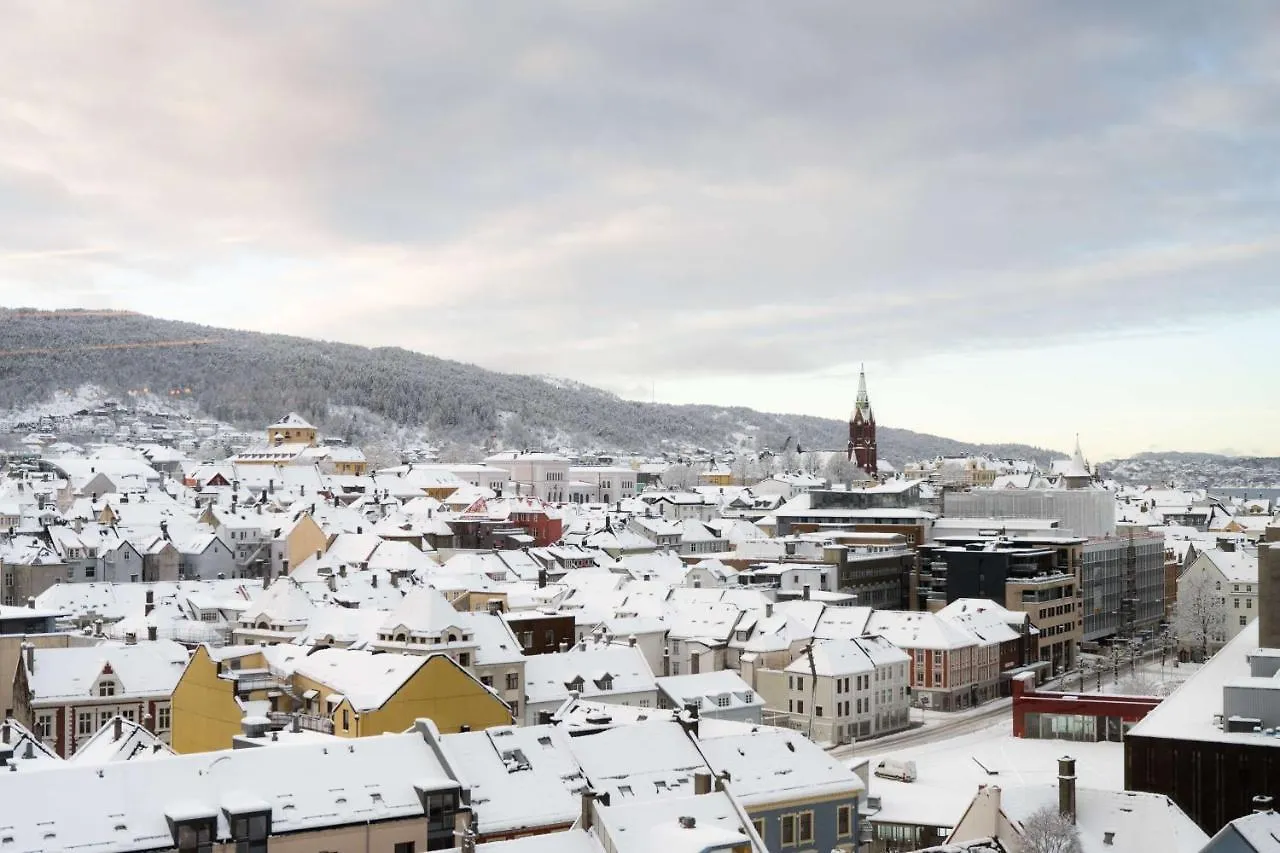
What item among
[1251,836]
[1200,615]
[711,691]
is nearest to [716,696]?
[711,691]

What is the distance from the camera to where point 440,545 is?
436 ft

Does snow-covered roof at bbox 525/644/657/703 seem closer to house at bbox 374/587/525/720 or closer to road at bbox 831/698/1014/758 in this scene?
house at bbox 374/587/525/720

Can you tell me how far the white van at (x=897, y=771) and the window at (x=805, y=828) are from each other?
21.1 meters

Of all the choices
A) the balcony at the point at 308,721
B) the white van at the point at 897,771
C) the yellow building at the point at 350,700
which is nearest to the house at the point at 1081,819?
the yellow building at the point at 350,700

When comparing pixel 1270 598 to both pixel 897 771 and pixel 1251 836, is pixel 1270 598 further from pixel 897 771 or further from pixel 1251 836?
pixel 1251 836

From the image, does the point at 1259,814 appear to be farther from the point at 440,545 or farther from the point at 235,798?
the point at 440,545

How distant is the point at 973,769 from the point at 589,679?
1706 centimetres

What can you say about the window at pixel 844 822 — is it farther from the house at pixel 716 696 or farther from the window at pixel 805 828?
the house at pixel 716 696

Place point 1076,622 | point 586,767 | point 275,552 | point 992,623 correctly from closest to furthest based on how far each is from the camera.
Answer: point 586,767 → point 992,623 → point 1076,622 → point 275,552

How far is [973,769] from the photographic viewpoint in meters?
66.7

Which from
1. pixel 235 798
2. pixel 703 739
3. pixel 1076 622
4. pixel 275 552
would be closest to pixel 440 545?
pixel 275 552

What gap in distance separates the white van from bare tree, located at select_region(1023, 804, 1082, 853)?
2723 cm

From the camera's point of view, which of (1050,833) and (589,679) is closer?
(1050,833)

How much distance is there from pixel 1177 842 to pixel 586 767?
14688 mm
